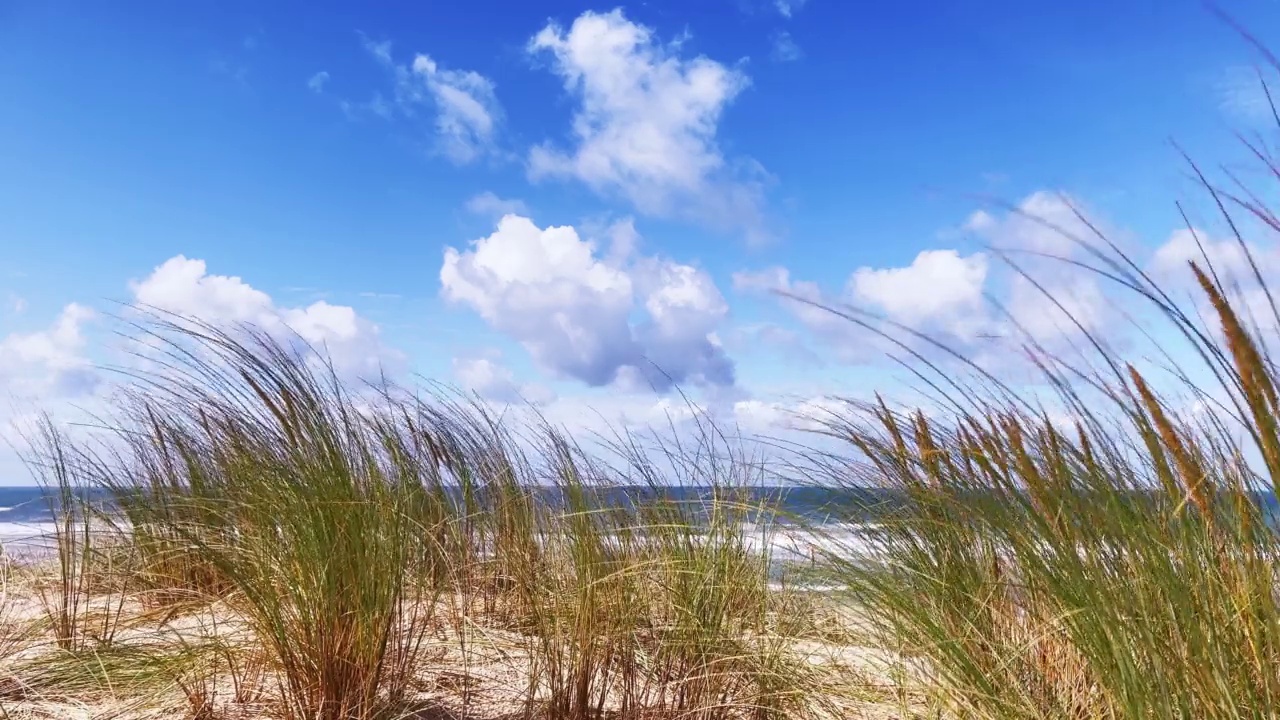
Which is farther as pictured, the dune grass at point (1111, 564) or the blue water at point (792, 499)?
the blue water at point (792, 499)

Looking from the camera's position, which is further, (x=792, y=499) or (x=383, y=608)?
(x=792, y=499)

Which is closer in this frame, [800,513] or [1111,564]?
[1111,564]

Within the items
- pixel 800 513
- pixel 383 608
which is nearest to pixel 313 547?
pixel 383 608

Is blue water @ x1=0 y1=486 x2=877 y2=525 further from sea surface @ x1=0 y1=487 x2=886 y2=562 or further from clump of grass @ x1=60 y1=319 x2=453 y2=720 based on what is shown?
clump of grass @ x1=60 y1=319 x2=453 y2=720

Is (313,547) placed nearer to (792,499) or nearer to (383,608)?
(383,608)

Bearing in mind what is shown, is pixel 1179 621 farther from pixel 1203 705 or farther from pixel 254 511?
pixel 254 511

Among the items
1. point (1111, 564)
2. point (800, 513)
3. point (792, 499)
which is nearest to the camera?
point (1111, 564)

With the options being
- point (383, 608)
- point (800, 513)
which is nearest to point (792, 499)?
point (800, 513)

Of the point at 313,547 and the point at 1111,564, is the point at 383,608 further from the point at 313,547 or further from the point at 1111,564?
the point at 1111,564

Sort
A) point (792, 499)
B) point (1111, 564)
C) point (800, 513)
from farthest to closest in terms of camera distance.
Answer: point (792, 499), point (800, 513), point (1111, 564)

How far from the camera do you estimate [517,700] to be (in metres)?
2.75

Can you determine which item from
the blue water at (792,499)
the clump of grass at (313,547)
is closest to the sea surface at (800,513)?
the blue water at (792,499)

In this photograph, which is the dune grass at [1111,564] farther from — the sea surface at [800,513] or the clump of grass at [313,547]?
the clump of grass at [313,547]

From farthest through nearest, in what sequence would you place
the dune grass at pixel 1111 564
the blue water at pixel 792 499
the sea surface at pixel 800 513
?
1. the blue water at pixel 792 499
2. the sea surface at pixel 800 513
3. the dune grass at pixel 1111 564
